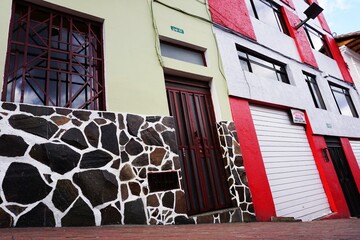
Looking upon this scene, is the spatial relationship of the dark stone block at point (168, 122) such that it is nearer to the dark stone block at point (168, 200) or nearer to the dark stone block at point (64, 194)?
the dark stone block at point (168, 200)

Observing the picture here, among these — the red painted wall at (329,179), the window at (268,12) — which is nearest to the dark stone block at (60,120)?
the red painted wall at (329,179)

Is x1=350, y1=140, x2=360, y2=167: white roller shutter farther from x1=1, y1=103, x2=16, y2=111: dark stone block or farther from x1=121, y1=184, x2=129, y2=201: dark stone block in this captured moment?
x1=1, y1=103, x2=16, y2=111: dark stone block

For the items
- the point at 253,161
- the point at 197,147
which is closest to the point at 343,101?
the point at 253,161

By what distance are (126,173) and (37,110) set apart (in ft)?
5.54

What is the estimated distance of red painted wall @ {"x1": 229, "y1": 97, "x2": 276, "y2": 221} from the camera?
5.30 m

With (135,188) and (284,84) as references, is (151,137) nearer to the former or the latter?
(135,188)

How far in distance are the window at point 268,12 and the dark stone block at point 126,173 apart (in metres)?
7.75

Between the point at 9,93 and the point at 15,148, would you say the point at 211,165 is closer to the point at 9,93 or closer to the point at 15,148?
the point at 15,148

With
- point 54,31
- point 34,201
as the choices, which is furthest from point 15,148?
point 54,31

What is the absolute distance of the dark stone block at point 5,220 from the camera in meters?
2.67

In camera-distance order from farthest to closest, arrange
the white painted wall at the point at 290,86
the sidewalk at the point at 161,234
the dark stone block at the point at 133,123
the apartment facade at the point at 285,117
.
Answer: the white painted wall at the point at 290,86 < the apartment facade at the point at 285,117 < the dark stone block at the point at 133,123 < the sidewalk at the point at 161,234

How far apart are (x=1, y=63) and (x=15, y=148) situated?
1317 millimetres

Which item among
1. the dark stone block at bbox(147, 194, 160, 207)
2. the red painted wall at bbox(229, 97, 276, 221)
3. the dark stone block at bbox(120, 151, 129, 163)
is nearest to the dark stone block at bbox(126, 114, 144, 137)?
the dark stone block at bbox(120, 151, 129, 163)

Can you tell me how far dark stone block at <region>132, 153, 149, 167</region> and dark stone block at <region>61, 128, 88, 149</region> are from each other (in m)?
0.88
